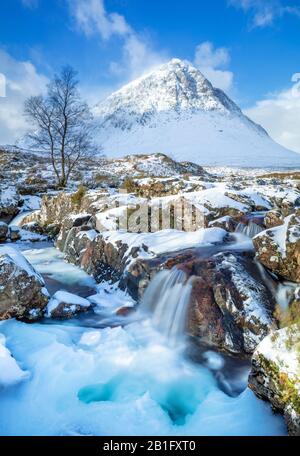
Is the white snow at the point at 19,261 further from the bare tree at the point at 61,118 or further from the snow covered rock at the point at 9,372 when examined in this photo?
the bare tree at the point at 61,118

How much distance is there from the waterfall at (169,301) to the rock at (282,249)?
170 cm

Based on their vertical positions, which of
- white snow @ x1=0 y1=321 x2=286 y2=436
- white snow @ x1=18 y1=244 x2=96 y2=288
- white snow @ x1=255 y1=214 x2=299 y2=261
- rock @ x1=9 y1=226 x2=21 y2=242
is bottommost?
white snow @ x1=0 y1=321 x2=286 y2=436

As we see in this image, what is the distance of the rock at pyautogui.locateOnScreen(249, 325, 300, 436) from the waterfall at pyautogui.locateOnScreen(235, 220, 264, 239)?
16.6ft

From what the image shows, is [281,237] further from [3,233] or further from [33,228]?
[33,228]

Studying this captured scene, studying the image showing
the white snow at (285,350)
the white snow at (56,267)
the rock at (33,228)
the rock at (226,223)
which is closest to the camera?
the white snow at (285,350)

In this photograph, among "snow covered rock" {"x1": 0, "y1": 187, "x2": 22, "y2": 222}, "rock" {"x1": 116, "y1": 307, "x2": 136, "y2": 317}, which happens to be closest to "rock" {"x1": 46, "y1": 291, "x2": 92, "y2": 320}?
"rock" {"x1": 116, "y1": 307, "x2": 136, "y2": 317}

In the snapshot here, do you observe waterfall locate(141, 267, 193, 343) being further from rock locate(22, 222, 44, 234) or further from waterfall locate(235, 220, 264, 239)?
rock locate(22, 222, 44, 234)

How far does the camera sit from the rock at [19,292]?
7.29 m

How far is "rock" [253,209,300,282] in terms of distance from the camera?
662 centimetres

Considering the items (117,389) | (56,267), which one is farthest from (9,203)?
(117,389)

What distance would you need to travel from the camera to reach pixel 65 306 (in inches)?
304

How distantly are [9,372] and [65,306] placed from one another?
2530mm

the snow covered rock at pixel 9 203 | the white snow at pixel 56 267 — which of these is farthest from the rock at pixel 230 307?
the snow covered rock at pixel 9 203
